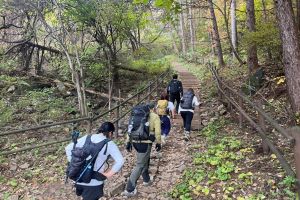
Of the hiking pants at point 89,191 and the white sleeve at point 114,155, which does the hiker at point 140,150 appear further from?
the hiking pants at point 89,191

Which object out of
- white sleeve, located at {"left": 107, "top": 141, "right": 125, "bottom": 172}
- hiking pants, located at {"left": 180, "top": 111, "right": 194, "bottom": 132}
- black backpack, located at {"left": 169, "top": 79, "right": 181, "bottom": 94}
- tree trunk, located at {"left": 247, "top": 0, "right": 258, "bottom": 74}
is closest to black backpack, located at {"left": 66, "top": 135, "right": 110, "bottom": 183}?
white sleeve, located at {"left": 107, "top": 141, "right": 125, "bottom": 172}

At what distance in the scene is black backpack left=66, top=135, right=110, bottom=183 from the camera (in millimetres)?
4656

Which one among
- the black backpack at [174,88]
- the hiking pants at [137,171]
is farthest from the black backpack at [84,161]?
the black backpack at [174,88]

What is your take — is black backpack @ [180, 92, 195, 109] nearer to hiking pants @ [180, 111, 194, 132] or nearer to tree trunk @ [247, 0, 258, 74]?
hiking pants @ [180, 111, 194, 132]

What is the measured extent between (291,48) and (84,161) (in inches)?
220

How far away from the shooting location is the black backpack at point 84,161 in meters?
4.66

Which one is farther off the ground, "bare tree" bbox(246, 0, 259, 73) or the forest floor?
"bare tree" bbox(246, 0, 259, 73)

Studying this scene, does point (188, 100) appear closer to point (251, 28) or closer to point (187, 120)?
point (187, 120)

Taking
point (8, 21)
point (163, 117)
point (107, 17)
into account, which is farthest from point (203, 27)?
point (163, 117)

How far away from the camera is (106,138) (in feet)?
16.2

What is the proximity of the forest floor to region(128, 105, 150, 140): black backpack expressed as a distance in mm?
1234

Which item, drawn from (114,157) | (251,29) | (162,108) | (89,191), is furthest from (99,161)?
(251,29)

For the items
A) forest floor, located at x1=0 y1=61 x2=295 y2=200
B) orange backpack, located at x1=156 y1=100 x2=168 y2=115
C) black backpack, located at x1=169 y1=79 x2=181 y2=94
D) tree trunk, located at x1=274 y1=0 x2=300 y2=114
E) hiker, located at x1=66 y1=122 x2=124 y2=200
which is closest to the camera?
hiker, located at x1=66 y1=122 x2=124 y2=200

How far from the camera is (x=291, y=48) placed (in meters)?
7.88
